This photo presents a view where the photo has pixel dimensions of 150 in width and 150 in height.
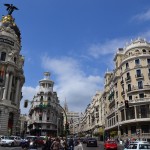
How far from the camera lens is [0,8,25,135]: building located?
54625mm

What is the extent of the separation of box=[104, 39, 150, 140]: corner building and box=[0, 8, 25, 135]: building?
25091 mm

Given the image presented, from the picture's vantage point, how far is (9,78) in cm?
5825

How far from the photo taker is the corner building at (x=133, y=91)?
53.2m

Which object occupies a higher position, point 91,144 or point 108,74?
point 108,74

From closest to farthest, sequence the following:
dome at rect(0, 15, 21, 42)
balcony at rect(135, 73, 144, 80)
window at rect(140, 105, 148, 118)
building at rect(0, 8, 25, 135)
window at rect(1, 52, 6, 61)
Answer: window at rect(140, 105, 148, 118)
building at rect(0, 8, 25, 135)
balcony at rect(135, 73, 144, 80)
window at rect(1, 52, 6, 61)
dome at rect(0, 15, 21, 42)

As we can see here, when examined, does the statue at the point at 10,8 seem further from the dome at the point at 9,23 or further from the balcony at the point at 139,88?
the balcony at the point at 139,88

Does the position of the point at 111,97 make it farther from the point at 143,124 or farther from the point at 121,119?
the point at 143,124

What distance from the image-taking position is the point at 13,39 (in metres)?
62.7

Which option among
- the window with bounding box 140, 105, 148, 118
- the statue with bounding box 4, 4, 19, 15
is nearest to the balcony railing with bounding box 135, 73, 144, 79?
the window with bounding box 140, 105, 148, 118

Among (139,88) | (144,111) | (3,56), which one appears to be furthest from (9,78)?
(144,111)

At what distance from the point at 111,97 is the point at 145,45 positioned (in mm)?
18196

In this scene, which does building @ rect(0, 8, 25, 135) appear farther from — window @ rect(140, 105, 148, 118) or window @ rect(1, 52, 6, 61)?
window @ rect(140, 105, 148, 118)

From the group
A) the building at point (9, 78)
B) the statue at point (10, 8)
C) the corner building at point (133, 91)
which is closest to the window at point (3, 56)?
the building at point (9, 78)

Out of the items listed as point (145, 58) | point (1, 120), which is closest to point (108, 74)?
point (145, 58)
